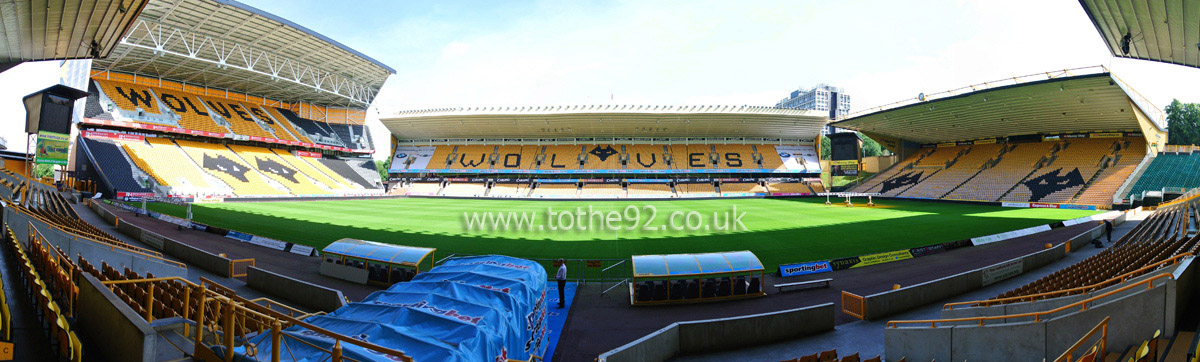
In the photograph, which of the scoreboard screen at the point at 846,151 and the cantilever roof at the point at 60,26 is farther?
the scoreboard screen at the point at 846,151

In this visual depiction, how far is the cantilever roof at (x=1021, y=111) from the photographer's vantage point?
30061 millimetres

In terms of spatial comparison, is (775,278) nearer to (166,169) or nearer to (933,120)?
(933,120)

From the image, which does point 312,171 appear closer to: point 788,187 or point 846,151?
point 788,187

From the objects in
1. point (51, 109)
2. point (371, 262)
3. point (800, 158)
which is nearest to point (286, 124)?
point (51, 109)

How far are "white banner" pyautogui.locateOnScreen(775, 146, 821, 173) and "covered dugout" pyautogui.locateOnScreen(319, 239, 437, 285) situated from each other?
184ft

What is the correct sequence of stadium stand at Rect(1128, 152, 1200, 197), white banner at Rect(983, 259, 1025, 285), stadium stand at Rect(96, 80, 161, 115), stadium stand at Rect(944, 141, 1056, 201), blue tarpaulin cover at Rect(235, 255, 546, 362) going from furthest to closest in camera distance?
stadium stand at Rect(96, 80, 161, 115) < stadium stand at Rect(944, 141, 1056, 201) < stadium stand at Rect(1128, 152, 1200, 197) < white banner at Rect(983, 259, 1025, 285) < blue tarpaulin cover at Rect(235, 255, 546, 362)

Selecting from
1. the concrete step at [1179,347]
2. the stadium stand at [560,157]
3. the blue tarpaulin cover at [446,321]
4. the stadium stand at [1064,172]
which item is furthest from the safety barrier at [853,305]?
the stadium stand at [560,157]

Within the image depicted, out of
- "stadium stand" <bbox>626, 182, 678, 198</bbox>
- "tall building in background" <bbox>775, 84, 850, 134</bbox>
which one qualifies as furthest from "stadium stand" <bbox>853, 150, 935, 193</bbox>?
"tall building in background" <bbox>775, 84, 850, 134</bbox>

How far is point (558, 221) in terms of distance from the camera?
2636 centimetres

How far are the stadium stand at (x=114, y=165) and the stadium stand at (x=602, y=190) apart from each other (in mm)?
38493

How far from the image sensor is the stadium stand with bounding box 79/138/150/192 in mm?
32750

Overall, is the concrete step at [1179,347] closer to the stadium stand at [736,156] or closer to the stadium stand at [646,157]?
the stadium stand at [646,157]

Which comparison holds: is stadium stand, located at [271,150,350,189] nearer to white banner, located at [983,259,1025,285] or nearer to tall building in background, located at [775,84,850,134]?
white banner, located at [983,259,1025,285]

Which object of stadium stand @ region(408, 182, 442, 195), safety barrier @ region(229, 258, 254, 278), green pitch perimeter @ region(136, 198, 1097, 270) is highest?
stadium stand @ region(408, 182, 442, 195)
